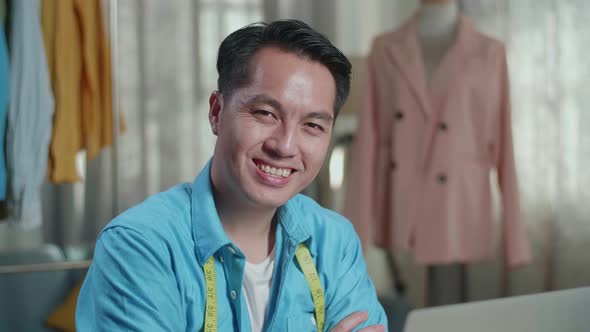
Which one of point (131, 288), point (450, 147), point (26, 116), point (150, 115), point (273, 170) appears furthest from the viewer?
point (150, 115)

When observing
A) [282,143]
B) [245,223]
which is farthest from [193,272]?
[282,143]

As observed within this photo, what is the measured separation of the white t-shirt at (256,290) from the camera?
1329mm

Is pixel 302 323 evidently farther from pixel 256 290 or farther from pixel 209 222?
pixel 209 222

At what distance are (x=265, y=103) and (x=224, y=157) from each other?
0.13 meters

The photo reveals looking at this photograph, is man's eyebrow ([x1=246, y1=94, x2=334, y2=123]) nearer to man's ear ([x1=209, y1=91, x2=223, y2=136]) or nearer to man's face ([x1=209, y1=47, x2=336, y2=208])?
man's face ([x1=209, y1=47, x2=336, y2=208])

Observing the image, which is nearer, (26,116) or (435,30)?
(26,116)

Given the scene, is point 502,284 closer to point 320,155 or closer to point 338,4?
point 338,4

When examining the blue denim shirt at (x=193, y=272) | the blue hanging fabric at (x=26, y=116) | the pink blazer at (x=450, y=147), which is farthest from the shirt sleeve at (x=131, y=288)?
the pink blazer at (x=450, y=147)

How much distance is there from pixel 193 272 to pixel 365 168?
1847mm

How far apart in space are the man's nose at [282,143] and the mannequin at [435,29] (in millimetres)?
1742

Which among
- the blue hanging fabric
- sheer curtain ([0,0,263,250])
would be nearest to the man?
the blue hanging fabric

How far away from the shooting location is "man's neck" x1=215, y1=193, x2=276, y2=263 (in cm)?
137

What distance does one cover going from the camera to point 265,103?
1282 millimetres

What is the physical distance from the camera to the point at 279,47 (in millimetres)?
1323
